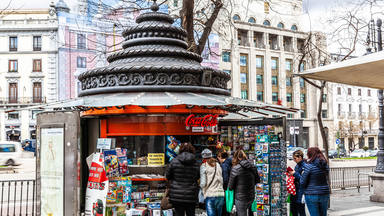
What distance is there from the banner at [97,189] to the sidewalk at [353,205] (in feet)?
21.2

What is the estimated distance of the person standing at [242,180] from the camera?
7293 mm

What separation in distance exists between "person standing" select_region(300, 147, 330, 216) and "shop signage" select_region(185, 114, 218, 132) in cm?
246

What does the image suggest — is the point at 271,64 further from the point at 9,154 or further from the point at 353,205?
the point at 353,205

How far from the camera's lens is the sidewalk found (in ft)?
36.1

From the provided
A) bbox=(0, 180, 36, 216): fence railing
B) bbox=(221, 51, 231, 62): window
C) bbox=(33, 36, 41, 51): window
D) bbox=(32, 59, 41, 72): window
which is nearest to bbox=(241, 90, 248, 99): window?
bbox=(221, 51, 231, 62): window

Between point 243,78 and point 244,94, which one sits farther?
point 243,78

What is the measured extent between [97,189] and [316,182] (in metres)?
4.03

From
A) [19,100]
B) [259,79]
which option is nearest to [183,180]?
[19,100]

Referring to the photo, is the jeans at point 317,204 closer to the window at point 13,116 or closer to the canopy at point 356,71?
the canopy at point 356,71

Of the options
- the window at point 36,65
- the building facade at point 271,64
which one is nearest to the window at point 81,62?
the window at point 36,65

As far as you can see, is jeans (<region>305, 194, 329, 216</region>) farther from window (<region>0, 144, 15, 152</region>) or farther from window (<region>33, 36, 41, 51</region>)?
window (<region>33, 36, 41, 51</region>)

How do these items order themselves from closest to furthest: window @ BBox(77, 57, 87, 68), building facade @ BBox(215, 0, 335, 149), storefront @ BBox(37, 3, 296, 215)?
1. storefront @ BBox(37, 3, 296, 215)
2. window @ BBox(77, 57, 87, 68)
3. building facade @ BBox(215, 0, 335, 149)

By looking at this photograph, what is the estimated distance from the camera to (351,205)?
12.2 metres

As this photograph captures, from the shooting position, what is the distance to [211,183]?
24.8 ft
